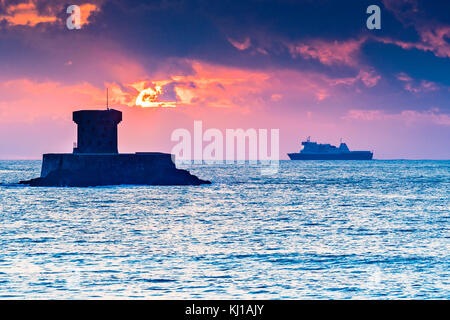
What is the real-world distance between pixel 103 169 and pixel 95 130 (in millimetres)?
5683

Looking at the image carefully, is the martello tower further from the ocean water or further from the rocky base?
the ocean water

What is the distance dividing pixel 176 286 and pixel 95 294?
7.03ft

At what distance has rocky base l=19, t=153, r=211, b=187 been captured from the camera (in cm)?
6962

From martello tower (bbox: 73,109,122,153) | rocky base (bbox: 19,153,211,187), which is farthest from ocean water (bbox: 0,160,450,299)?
martello tower (bbox: 73,109,122,153)

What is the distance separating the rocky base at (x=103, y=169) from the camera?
6962 centimetres

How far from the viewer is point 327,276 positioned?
1780cm

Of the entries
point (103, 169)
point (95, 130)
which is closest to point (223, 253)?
point (103, 169)

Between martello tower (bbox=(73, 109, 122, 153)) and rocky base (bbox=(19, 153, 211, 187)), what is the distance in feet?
13.4

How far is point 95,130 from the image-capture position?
7350 cm

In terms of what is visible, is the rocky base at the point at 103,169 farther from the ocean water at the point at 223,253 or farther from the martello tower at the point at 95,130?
the ocean water at the point at 223,253

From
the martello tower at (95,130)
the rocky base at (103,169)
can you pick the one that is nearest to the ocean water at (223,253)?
the rocky base at (103,169)

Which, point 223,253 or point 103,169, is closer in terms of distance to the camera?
point 223,253

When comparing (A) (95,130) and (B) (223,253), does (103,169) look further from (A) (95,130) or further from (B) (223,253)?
(B) (223,253)
